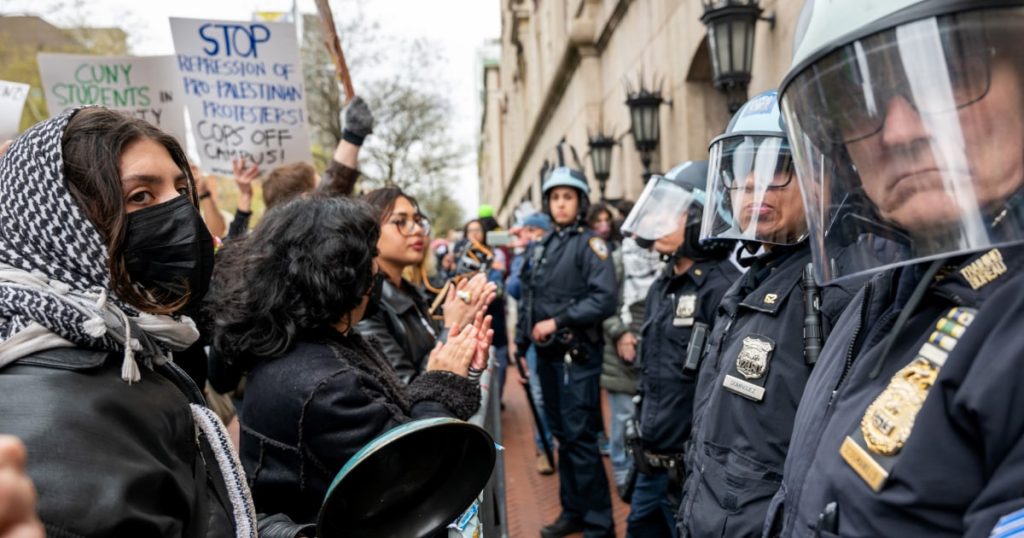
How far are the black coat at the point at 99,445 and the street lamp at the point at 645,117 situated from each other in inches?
294

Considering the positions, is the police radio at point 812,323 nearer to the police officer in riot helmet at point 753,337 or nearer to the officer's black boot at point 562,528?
the police officer in riot helmet at point 753,337

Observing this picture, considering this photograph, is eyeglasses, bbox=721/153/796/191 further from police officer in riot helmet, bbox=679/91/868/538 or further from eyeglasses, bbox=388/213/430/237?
eyeglasses, bbox=388/213/430/237

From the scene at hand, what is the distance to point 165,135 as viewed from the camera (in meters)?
1.56

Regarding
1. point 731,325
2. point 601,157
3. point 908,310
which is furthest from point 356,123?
point 601,157

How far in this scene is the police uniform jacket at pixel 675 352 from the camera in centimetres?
301

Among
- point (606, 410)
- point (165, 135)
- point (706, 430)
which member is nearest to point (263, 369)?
point (165, 135)

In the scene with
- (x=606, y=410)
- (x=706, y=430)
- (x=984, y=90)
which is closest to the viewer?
(x=984, y=90)

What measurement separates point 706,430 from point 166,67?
412 cm

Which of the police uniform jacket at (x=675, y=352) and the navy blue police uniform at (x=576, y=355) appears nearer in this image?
the police uniform jacket at (x=675, y=352)

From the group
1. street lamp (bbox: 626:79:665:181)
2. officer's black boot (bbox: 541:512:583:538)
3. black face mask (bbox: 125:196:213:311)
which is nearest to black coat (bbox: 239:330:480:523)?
black face mask (bbox: 125:196:213:311)

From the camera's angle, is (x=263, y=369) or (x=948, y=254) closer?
(x=948, y=254)

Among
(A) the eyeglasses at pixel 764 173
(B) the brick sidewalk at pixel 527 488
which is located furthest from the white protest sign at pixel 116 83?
(A) the eyeglasses at pixel 764 173

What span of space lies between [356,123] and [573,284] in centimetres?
182

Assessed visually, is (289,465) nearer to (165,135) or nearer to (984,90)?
(165,135)
